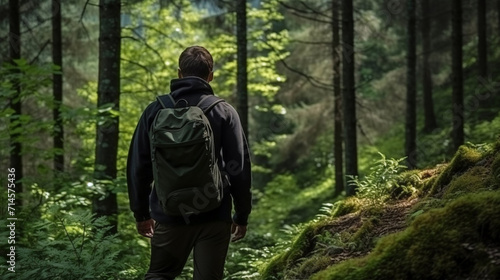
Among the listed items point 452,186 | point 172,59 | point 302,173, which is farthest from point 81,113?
point 302,173

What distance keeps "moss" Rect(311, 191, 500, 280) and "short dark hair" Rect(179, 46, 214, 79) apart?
1.79 metres

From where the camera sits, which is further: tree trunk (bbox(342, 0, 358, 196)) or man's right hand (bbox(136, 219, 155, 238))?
tree trunk (bbox(342, 0, 358, 196))

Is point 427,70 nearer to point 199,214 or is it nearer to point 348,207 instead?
point 348,207

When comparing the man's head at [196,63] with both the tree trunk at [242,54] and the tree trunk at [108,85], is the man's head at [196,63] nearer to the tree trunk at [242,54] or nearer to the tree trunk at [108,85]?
the tree trunk at [108,85]

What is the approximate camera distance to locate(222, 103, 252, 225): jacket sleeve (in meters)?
4.03

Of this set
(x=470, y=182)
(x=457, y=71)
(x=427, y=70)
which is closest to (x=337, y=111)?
(x=427, y=70)

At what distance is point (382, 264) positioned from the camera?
347cm

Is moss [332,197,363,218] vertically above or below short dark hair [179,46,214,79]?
below

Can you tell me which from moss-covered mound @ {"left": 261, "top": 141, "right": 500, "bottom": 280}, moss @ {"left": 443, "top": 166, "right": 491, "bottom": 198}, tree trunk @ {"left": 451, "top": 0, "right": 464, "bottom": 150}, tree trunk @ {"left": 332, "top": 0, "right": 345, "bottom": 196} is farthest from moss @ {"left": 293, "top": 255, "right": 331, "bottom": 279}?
tree trunk @ {"left": 332, "top": 0, "right": 345, "bottom": 196}

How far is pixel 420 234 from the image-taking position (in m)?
3.47

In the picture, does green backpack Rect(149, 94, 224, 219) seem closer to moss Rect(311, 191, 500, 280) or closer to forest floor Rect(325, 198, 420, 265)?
moss Rect(311, 191, 500, 280)

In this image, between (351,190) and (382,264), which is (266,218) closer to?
(351,190)

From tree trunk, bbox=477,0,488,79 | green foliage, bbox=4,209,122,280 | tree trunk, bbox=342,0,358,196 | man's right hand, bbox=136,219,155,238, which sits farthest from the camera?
tree trunk, bbox=477,0,488,79

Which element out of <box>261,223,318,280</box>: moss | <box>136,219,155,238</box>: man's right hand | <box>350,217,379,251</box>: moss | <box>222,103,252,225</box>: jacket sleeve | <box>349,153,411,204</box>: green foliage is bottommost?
<box>261,223,318,280</box>: moss
